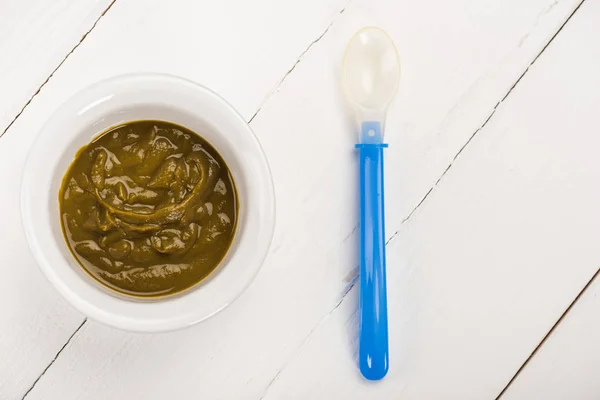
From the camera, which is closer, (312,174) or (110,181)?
(110,181)

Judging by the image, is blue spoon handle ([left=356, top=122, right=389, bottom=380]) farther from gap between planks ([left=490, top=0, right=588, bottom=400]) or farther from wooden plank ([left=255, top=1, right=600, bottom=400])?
gap between planks ([left=490, top=0, right=588, bottom=400])

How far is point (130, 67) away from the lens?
1.10 m

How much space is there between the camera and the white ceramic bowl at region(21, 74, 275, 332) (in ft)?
2.93

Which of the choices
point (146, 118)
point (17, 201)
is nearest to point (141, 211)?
point (146, 118)

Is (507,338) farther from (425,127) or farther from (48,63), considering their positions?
(48,63)

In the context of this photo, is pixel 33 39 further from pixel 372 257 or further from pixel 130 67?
pixel 372 257

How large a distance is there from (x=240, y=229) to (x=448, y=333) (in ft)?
1.51

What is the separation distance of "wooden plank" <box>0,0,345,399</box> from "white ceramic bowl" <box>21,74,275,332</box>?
0.19m

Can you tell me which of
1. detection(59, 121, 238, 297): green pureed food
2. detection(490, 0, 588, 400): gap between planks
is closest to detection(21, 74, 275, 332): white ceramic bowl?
detection(59, 121, 238, 297): green pureed food

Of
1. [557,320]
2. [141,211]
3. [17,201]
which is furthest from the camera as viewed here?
[557,320]

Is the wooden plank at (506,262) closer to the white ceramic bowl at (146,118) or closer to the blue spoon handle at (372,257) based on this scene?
the blue spoon handle at (372,257)

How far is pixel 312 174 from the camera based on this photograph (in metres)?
1.13

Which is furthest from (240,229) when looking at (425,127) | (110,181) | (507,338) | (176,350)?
(507,338)

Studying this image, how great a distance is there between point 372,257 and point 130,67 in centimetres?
53
